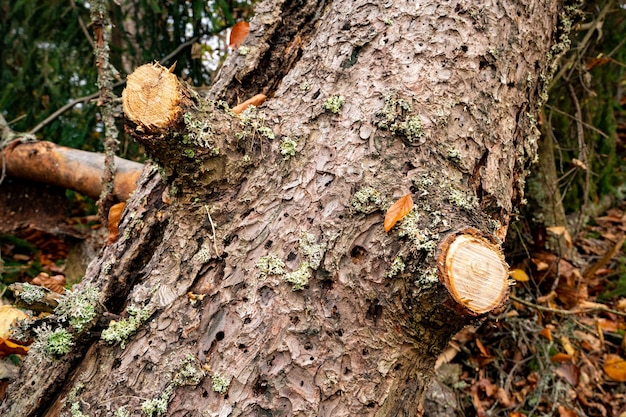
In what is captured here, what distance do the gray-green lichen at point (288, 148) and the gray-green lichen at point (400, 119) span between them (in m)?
0.28

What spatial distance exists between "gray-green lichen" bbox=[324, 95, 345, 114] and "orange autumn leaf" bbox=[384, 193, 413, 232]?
0.39m

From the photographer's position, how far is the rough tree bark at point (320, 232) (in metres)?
1.36

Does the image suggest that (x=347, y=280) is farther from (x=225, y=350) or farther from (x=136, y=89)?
(x=136, y=89)

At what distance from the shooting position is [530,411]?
3.05 meters

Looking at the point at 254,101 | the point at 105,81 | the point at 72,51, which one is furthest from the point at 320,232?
the point at 72,51

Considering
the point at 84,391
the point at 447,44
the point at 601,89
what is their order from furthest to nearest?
the point at 601,89
the point at 447,44
the point at 84,391

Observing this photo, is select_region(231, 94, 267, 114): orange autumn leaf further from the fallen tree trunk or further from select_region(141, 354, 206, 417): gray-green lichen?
the fallen tree trunk

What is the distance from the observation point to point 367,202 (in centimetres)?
144

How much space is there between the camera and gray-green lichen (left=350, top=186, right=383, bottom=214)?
1.44 metres

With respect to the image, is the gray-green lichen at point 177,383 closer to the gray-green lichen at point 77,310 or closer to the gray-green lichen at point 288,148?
the gray-green lichen at point 77,310

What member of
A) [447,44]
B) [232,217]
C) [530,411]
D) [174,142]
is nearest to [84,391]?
[232,217]

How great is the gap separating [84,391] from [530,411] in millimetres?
2681

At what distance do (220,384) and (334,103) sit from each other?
3.06ft

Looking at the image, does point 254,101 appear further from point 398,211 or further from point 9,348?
point 9,348
